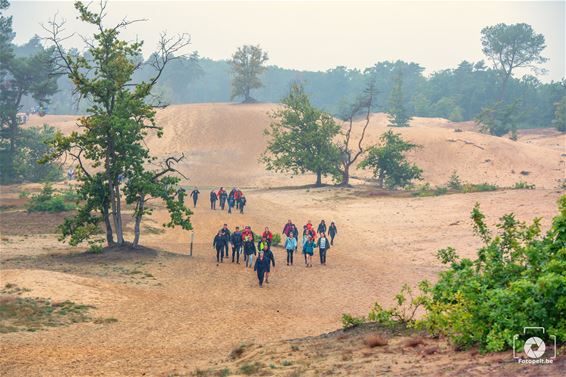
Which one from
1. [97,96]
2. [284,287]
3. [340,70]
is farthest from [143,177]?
[340,70]

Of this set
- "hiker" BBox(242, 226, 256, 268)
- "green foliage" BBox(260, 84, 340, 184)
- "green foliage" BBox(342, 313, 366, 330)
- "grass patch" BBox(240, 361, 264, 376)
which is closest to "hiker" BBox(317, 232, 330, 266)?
"hiker" BBox(242, 226, 256, 268)

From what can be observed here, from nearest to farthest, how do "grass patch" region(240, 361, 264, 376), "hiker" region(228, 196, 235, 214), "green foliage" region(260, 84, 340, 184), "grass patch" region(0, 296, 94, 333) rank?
"grass patch" region(240, 361, 264, 376), "grass patch" region(0, 296, 94, 333), "hiker" region(228, 196, 235, 214), "green foliage" region(260, 84, 340, 184)

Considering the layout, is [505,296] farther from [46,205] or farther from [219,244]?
[46,205]

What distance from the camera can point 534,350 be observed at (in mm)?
9695

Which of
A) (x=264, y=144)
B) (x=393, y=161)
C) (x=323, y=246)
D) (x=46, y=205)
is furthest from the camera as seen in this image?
(x=264, y=144)

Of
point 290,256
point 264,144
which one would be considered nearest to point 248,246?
point 290,256

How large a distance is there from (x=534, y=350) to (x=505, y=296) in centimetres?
112

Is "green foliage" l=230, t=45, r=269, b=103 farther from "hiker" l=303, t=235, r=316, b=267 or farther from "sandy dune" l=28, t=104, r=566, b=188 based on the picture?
"hiker" l=303, t=235, r=316, b=267

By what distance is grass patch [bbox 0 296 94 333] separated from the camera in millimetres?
17641

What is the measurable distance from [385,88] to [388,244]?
123m

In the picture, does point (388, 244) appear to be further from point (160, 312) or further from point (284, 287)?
point (160, 312)

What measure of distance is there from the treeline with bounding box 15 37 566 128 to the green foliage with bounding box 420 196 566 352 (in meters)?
74.2

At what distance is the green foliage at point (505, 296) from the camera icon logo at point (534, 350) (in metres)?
0.09

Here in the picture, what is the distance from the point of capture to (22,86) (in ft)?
197
